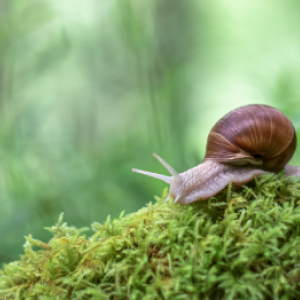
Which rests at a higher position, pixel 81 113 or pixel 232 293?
pixel 81 113

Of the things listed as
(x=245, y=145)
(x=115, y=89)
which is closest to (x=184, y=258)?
(x=245, y=145)

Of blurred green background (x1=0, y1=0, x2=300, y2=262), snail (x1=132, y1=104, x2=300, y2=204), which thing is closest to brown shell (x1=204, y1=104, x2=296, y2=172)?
snail (x1=132, y1=104, x2=300, y2=204)

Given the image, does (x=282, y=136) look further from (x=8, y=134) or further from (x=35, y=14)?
(x=35, y=14)

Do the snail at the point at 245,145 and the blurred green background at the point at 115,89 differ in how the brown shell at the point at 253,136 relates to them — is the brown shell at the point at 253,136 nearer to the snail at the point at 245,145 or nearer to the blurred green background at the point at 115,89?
the snail at the point at 245,145

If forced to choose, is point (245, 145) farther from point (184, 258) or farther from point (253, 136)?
point (184, 258)

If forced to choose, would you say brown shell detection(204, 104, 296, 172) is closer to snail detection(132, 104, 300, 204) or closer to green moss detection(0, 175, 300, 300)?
snail detection(132, 104, 300, 204)

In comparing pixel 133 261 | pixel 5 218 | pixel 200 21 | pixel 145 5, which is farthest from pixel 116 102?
pixel 133 261

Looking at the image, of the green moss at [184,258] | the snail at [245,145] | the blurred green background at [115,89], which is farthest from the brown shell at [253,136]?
the blurred green background at [115,89]
